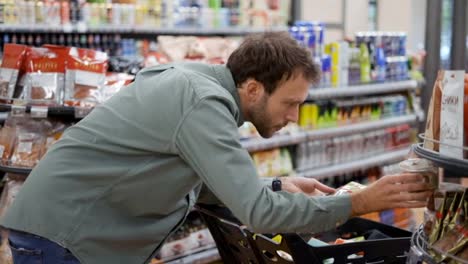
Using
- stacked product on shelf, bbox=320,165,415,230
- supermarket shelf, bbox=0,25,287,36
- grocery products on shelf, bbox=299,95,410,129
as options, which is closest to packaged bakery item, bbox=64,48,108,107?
supermarket shelf, bbox=0,25,287,36

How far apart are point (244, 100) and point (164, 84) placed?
0.89ft

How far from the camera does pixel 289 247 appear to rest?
1745mm

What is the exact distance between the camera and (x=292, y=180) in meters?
2.19

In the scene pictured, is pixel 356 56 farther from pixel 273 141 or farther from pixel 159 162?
pixel 159 162

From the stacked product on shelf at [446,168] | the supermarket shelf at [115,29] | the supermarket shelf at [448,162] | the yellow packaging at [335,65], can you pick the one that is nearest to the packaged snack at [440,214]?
the stacked product on shelf at [446,168]

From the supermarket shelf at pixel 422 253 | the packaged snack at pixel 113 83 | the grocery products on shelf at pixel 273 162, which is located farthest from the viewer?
the grocery products on shelf at pixel 273 162

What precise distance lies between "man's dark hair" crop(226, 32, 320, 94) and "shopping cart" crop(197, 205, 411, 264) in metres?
0.44

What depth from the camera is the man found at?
5.68 feet

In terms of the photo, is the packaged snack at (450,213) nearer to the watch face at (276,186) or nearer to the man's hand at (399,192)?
the man's hand at (399,192)

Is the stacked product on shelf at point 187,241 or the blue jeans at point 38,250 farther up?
the blue jeans at point 38,250

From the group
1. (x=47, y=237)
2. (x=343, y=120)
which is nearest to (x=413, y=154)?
(x=47, y=237)

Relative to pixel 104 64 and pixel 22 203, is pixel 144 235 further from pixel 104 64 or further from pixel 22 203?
pixel 104 64

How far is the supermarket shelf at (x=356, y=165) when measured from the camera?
5109 millimetres

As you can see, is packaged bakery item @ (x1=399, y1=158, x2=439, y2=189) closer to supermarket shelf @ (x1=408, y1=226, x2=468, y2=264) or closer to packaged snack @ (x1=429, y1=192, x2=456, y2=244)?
packaged snack @ (x1=429, y1=192, x2=456, y2=244)
